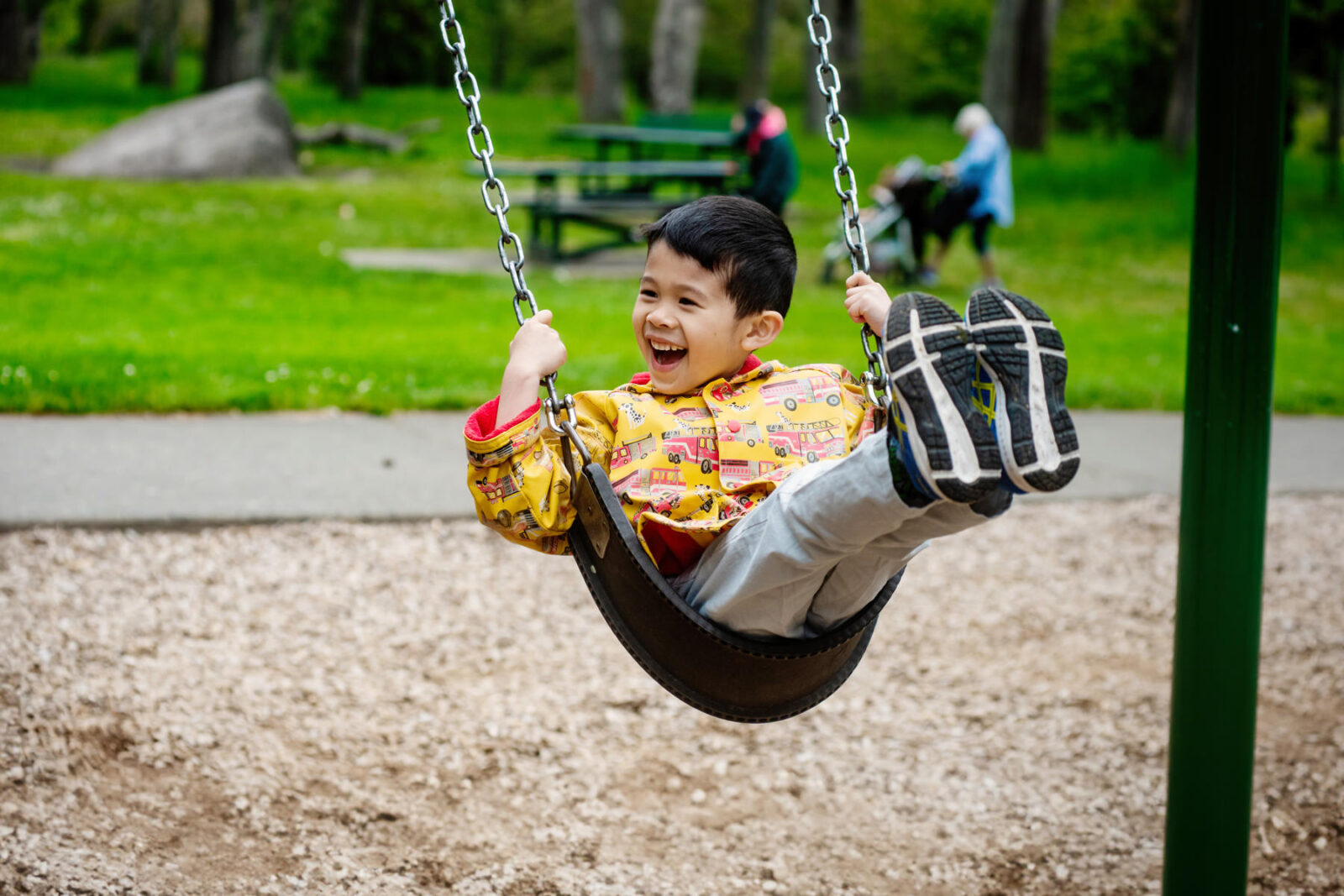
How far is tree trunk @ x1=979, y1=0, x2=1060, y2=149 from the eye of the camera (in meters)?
18.5

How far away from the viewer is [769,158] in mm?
10602

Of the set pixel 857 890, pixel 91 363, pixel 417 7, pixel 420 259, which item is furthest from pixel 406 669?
pixel 417 7

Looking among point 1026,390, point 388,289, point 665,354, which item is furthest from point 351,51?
point 1026,390

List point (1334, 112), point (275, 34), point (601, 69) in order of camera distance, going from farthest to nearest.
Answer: point (275, 34), point (601, 69), point (1334, 112)

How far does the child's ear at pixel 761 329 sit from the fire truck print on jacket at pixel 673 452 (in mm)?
63

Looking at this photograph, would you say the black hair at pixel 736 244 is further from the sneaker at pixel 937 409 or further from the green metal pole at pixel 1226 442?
the green metal pole at pixel 1226 442

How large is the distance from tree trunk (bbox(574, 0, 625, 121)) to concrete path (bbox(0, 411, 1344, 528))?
14.4 meters

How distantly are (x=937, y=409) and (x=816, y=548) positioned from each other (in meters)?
0.38

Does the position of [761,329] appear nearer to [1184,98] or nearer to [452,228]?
[452,228]

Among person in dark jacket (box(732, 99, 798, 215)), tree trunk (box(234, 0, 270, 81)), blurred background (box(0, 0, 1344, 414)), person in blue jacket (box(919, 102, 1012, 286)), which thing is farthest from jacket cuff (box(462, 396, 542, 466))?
tree trunk (box(234, 0, 270, 81))

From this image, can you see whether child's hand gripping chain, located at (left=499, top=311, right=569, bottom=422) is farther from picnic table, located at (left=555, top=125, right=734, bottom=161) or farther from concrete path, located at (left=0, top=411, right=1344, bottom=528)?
picnic table, located at (left=555, top=125, right=734, bottom=161)

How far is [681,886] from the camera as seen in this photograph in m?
3.02

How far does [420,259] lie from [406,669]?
712cm

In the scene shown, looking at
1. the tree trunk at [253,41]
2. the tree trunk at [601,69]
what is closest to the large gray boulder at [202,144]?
the tree trunk at [601,69]
